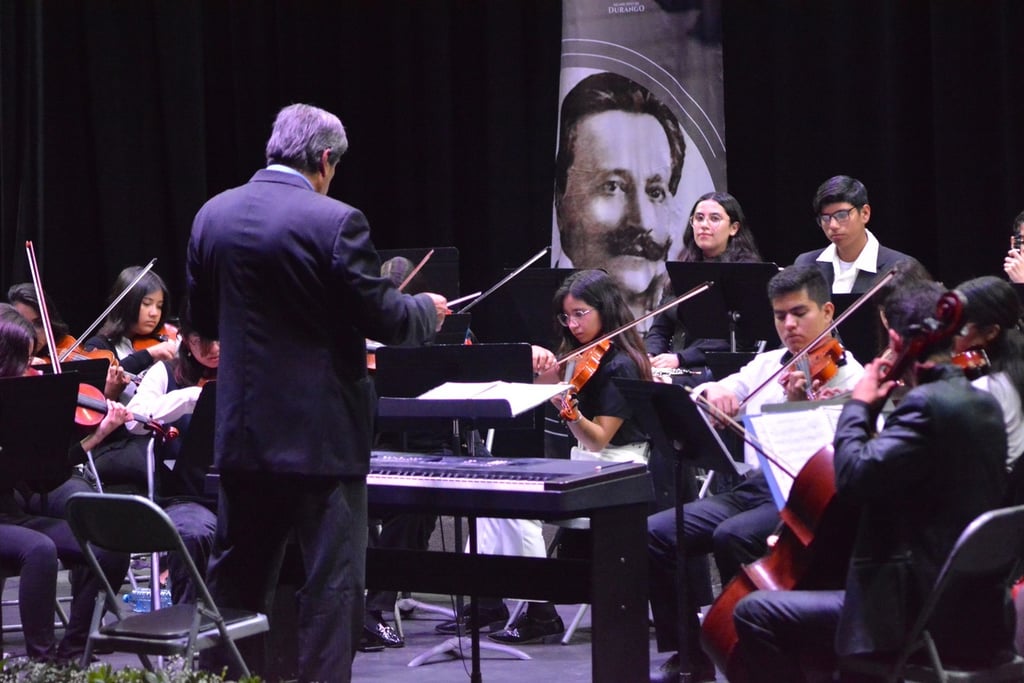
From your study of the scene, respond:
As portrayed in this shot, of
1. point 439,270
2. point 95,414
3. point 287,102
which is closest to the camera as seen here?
point 95,414

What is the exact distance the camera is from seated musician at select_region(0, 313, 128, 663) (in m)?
4.04

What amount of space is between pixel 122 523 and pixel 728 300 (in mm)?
2365

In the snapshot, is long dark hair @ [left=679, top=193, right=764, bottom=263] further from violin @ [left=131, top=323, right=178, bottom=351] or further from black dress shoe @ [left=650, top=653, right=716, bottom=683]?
violin @ [left=131, top=323, right=178, bottom=351]

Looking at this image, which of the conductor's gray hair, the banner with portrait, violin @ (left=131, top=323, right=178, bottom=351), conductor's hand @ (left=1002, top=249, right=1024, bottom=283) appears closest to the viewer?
the conductor's gray hair

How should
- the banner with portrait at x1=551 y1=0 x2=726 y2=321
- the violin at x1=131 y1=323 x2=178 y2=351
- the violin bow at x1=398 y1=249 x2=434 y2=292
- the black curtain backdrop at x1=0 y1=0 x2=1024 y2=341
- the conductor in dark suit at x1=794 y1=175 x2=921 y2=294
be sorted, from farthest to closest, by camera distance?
1. the black curtain backdrop at x1=0 y1=0 x2=1024 y2=341
2. the banner with portrait at x1=551 y1=0 x2=726 y2=321
3. the violin at x1=131 y1=323 x2=178 y2=351
4. the violin bow at x1=398 y1=249 x2=434 y2=292
5. the conductor in dark suit at x1=794 y1=175 x2=921 y2=294

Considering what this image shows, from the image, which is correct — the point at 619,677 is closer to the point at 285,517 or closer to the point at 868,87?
the point at 285,517

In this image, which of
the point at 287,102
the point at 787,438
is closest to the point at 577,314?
the point at 787,438

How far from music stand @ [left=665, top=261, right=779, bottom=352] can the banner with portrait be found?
3.31 ft

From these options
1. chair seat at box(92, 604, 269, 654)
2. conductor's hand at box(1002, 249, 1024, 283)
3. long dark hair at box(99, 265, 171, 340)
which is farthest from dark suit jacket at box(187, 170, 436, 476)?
conductor's hand at box(1002, 249, 1024, 283)

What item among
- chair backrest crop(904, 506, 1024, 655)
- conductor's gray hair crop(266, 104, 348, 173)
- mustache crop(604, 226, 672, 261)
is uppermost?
conductor's gray hair crop(266, 104, 348, 173)

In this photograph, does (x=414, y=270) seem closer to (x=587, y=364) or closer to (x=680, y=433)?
(x=587, y=364)

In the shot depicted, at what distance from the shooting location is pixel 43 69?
697 cm

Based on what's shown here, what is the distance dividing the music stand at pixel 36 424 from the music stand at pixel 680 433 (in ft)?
4.82

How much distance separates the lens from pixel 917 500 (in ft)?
9.39
